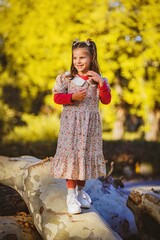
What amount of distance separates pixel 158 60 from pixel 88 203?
25.2 feet

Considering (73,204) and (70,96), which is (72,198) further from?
(70,96)

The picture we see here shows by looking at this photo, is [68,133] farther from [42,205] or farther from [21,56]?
[21,56]

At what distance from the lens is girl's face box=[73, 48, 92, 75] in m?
2.85

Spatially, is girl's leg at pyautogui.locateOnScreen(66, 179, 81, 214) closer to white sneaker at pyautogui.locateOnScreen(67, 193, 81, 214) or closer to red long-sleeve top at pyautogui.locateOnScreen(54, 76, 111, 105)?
white sneaker at pyautogui.locateOnScreen(67, 193, 81, 214)

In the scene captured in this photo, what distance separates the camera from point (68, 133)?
2848mm

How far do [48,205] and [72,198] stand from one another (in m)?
0.32

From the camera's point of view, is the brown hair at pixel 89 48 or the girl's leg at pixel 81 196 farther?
the girl's leg at pixel 81 196

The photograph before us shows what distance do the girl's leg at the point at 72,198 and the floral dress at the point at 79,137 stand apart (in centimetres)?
6

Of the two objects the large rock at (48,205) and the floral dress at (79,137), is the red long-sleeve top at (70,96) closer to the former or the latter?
the floral dress at (79,137)

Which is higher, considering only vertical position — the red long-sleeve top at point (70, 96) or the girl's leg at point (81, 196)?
the red long-sleeve top at point (70, 96)

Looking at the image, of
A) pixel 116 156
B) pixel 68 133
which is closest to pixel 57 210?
pixel 68 133

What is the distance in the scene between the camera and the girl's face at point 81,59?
112 inches

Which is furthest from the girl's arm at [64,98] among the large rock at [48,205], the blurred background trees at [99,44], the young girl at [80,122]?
the blurred background trees at [99,44]

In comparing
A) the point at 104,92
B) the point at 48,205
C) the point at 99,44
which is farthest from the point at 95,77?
the point at 99,44
